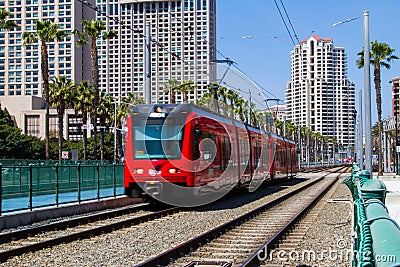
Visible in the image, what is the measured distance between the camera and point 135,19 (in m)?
124

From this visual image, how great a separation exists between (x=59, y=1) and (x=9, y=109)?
49633 mm

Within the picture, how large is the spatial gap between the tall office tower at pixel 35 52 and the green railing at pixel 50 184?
165 m

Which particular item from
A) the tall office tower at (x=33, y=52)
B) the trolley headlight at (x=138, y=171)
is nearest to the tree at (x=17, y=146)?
the trolley headlight at (x=138, y=171)

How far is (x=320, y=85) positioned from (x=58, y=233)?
11303 centimetres

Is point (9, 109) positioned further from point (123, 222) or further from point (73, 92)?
point (123, 222)

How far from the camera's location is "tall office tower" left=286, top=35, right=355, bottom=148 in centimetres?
11500

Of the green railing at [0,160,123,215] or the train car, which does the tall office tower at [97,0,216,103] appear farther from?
the train car

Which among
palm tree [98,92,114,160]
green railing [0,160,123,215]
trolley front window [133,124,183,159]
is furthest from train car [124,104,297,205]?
palm tree [98,92,114,160]

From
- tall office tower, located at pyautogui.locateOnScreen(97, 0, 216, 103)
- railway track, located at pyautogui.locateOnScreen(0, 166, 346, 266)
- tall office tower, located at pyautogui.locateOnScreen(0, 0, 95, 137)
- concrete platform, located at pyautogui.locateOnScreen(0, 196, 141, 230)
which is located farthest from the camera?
tall office tower, located at pyautogui.locateOnScreen(0, 0, 95, 137)

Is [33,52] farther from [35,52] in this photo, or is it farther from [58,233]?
[58,233]

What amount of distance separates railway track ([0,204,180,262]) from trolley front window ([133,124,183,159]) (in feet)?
6.30

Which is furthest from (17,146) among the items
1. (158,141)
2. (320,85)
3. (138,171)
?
(158,141)

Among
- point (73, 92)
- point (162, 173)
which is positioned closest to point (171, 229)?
point (162, 173)

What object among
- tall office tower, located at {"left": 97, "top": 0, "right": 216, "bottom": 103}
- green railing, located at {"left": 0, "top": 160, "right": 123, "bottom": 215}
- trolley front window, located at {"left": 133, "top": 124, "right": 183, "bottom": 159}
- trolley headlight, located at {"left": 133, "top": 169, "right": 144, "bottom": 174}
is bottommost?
green railing, located at {"left": 0, "top": 160, "right": 123, "bottom": 215}
